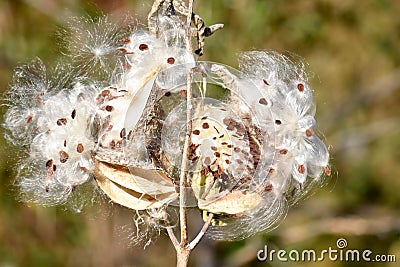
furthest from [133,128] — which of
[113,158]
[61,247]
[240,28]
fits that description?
[61,247]

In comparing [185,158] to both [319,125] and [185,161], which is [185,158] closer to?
[185,161]

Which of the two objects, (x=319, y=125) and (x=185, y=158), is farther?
(x=319, y=125)

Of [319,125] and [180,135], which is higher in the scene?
[319,125]

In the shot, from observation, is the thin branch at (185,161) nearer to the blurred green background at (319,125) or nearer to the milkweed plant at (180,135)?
the milkweed plant at (180,135)

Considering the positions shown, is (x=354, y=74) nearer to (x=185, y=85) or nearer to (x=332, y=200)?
(x=332, y=200)

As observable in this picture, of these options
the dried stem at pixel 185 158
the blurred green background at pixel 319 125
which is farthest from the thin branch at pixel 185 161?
the blurred green background at pixel 319 125

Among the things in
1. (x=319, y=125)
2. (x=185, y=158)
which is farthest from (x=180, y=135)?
(x=319, y=125)

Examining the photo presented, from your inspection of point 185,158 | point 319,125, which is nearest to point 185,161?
point 185,158
